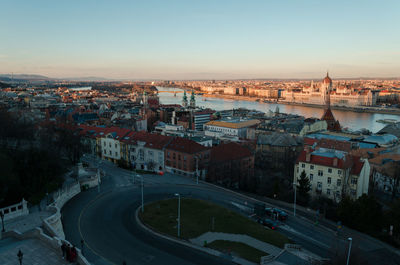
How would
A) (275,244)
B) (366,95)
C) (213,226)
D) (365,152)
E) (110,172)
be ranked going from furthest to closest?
(366,95) < (365,152) < (110,172) < (213,226) < (275,244)

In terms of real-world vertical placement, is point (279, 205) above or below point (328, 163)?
below

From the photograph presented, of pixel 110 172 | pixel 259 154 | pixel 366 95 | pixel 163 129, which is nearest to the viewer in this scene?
pixel 110 172

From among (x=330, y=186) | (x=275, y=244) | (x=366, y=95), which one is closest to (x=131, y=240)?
(x=275, y=244)

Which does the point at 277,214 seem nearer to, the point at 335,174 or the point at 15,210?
the point at 335,174

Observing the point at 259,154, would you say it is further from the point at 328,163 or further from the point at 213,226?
the point at 213,226

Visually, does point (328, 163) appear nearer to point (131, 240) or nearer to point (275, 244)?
point (275, 244)

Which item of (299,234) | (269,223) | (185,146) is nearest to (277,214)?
(269,223)

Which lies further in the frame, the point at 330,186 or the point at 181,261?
the point at 330,186
